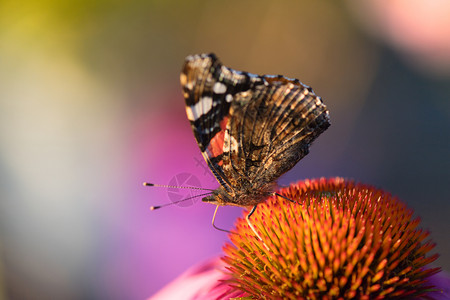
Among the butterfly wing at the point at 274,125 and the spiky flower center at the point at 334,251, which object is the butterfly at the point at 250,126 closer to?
the butterfly wing at the point at 274,125

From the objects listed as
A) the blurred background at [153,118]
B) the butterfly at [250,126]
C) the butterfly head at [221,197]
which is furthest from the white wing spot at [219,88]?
the blurred background at [153,118]

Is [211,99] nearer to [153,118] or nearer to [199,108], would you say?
[199,108]

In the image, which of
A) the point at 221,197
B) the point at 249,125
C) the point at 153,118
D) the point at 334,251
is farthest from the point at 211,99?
the point at 153,118

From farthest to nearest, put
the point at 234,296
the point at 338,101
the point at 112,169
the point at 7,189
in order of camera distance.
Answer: the point at 338,101, the point at 112,169, the point at 7,189, the point at 234,296

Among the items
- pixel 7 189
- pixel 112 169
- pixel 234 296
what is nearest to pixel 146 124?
pixel 112 169

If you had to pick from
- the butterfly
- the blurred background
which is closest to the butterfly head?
the butterfly

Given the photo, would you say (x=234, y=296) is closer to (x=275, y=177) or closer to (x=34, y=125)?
(x=275, y=177)

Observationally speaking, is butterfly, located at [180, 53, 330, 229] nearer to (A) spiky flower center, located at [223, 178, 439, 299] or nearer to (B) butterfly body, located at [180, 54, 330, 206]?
(B) butterfly body, located at [180, 54, 330, 206]
